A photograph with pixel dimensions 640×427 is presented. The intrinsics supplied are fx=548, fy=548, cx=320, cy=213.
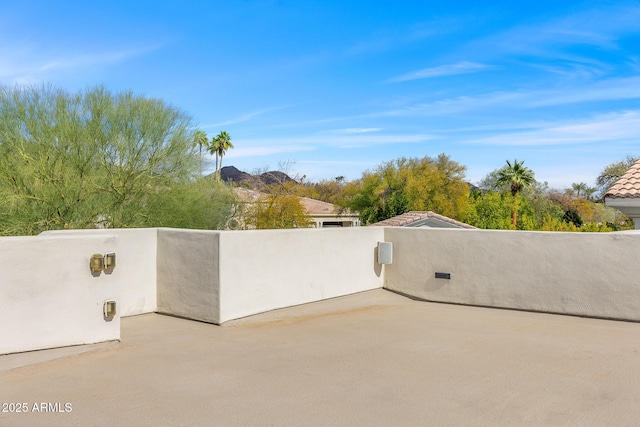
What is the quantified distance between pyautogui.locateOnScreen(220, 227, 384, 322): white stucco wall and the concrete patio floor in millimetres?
514

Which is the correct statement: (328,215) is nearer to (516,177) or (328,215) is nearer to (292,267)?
(516,177)

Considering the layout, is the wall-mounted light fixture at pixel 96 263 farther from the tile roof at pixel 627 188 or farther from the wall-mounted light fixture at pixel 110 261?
the tile roof at pixel 627 188

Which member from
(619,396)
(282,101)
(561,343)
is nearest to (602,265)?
(561,343)

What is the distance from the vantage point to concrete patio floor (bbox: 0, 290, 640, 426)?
480 cm

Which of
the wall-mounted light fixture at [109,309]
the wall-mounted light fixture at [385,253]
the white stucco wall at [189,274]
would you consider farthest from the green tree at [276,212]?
the wall-mounted light fixture at [109,309]

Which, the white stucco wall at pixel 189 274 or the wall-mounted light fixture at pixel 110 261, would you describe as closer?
the wall-mounted light fixture at pixel 110 261

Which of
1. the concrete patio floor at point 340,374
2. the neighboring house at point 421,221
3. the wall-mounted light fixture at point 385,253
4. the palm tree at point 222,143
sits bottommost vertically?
the concrete patio floor at point 340,374

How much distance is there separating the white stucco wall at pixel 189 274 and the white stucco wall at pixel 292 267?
7.4 inches

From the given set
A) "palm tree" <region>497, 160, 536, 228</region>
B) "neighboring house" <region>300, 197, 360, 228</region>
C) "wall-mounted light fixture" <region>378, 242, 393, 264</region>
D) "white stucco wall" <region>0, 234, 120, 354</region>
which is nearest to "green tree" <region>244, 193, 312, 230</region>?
"neighboring house" <region>300, 197, 360, 228</region>

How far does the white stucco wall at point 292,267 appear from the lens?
8.74m

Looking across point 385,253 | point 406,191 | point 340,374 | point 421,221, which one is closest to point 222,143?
point 406,191

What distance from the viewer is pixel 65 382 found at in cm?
566

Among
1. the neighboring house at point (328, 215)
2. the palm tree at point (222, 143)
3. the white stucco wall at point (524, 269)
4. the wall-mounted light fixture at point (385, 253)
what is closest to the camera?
the white stucco wall at point (524, 269)

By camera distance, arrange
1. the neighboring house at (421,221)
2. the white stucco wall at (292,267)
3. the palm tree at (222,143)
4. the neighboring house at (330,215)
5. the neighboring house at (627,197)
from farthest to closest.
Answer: the palm tree at (222,143) < the neighboring house at (330,215) < the neighboring house at (421,221) < the neighboring house at (627,197) < the white stucco wall at (292,267)
